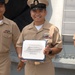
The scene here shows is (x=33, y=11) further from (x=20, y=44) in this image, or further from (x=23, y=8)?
(x=23, y=8)

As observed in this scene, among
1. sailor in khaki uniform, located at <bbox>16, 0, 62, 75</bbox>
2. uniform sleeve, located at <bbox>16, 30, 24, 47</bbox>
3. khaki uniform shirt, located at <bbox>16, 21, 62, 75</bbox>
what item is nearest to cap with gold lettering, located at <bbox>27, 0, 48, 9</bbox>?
sailor in khaki uniform, located at <bbox>16, 0, 62, 75</bbox>

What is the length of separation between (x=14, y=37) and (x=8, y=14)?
3.67 ft

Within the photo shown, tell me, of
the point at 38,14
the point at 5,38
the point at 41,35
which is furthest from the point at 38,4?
the point at 5,38

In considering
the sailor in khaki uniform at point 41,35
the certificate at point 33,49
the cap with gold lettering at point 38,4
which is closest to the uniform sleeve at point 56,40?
the sailor in khaki uniform at point 41,35

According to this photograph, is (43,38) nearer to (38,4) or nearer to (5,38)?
(38,4)

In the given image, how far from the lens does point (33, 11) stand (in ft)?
9.13

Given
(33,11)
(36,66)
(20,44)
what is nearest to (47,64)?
(36,66)

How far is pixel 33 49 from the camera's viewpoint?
8.98 feet

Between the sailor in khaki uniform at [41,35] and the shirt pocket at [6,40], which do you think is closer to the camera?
the sailor in khaki uniform at [41,35]

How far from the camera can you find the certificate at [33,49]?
269cm

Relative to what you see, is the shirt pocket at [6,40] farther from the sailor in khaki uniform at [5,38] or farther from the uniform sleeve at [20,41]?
the uniform sleeve at [20,41]

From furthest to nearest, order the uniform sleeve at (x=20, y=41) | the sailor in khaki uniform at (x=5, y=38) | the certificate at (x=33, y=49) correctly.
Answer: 1. the sailor in khaki uniform at (x=5, y=38)
2. the uniform sleeve at (x=20, y=41)
3. the certificate at (x=33, y=49)

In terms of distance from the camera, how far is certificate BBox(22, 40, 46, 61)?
269 cm

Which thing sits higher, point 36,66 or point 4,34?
point 4,34
